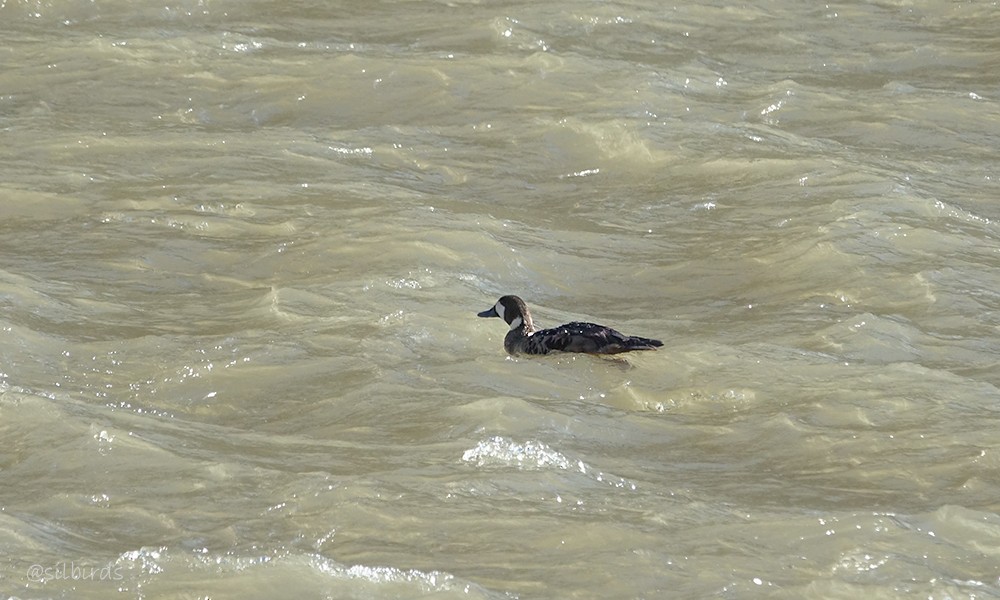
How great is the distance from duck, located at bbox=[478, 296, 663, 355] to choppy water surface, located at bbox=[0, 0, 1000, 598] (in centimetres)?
9

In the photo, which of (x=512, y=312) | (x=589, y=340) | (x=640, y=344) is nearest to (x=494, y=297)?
(x=512, y=312)

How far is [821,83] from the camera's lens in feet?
40.4

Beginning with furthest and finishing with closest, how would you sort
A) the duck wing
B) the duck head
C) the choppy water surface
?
the duck head, the duck wing, the choppy water surface

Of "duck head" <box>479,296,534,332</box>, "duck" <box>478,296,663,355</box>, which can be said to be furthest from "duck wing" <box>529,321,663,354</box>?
"duck head" <box>479,296,534,332</box>

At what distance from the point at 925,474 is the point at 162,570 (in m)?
2.89

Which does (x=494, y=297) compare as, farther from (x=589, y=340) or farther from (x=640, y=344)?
(x=640, y=344)

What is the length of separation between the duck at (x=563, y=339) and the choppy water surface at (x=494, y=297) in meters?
0.09

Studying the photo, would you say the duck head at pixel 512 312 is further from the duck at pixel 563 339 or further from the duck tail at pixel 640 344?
the duck tail at pixel 640 344

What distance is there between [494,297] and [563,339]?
35.7 inches

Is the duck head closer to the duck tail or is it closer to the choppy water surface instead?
the choppy water surface

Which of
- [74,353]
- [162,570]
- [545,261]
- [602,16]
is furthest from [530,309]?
[602,16]

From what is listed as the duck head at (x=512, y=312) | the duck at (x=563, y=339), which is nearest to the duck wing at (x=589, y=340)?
the duck at (x=563, y=339)

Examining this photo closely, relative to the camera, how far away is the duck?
24.0ft

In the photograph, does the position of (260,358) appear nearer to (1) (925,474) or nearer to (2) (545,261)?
(2) (545,261)
